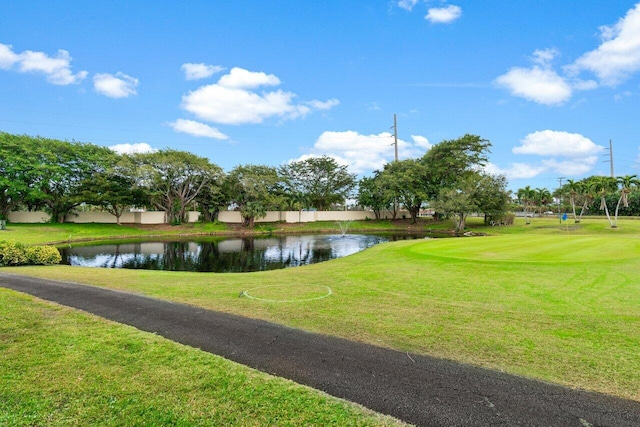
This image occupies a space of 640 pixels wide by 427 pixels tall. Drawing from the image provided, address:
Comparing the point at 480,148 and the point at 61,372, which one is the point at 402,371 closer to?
the point at 61,372

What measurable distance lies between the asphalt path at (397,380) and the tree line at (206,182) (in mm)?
31511

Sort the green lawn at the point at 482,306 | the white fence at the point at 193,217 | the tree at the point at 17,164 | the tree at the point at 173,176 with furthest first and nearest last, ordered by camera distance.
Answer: the white fence at the point at 193,217
the tree at the point at 173,176
the tree at the point at 17,164
the green lawn at the point at 482,306

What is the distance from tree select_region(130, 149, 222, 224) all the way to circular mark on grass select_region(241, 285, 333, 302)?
109 feet

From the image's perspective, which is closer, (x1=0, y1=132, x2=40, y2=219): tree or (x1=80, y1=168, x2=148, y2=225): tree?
(x1=0, y1=132, x2=40, y2=219): tree

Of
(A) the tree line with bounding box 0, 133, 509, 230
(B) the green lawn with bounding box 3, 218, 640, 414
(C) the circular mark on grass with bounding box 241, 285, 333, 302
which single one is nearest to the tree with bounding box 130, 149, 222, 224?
(A) the tree line with bounding box 0, 133, 509, 230

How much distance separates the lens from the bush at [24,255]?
12448 mm

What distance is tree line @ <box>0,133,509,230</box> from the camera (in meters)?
33.0

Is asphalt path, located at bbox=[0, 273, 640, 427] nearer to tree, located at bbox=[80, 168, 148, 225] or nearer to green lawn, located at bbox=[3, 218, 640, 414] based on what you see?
green lawn, located at bbox=[3, 218, 640, 414]

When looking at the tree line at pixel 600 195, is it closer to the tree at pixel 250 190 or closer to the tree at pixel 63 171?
the tree at pixel 250 190

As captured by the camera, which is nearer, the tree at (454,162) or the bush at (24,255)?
the bush at (24,255)

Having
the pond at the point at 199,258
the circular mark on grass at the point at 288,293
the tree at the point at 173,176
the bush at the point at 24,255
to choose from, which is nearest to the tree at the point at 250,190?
the tree at the point at 173,176

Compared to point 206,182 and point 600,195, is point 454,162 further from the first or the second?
point 206,182

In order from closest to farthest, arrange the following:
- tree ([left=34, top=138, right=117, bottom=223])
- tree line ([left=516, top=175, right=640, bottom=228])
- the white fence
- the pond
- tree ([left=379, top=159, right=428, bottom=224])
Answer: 1. the pond
2. tree line ([left=516, top=175, right=640, bottom=228])
3. tree ([left=34, top=138, right=117, bottom=223])
4. the white fence
5. tree ([left=379, top=159, right=428, bottom=224])

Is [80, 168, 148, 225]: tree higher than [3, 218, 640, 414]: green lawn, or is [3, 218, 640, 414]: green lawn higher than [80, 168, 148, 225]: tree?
[80, 168, 148, 225]: tree
